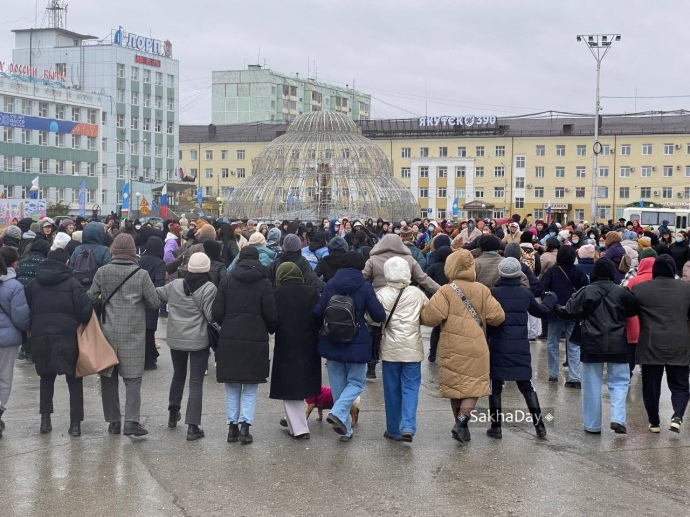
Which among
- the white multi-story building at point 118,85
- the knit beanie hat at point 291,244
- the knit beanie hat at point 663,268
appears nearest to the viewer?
the knit beanie hat at point 663,268

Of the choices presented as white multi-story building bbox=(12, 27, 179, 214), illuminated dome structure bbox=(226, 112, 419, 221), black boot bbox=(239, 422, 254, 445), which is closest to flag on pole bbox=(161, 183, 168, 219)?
illuminated dome structure bbox=(226, 112, 419, 221)

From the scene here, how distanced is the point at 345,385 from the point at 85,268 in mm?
5223

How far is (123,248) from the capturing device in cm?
884

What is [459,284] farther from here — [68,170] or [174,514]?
[68,170]

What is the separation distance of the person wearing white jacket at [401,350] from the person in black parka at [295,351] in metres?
0.63

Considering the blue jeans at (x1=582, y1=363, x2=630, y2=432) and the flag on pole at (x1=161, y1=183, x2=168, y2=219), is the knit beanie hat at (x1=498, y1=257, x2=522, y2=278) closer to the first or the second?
the blue jeans at (x1=582, y1=363, x2=630, y2=432)

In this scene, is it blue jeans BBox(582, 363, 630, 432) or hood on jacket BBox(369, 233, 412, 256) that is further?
hood on jacket BBox(369, 233, 412, 256)

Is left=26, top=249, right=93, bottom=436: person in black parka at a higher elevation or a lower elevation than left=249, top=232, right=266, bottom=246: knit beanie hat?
lower

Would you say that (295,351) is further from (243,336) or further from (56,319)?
(56,319)

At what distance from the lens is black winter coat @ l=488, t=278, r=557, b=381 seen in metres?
8.61

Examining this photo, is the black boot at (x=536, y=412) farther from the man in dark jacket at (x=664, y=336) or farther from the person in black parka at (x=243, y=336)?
the person in black parka at (x=243, y=336)

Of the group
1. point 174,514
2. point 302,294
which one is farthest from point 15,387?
point 174,514

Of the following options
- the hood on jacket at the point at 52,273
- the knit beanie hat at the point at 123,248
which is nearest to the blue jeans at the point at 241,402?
the knit beanie hat at the point at 123,248

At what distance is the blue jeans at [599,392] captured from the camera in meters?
8.91
